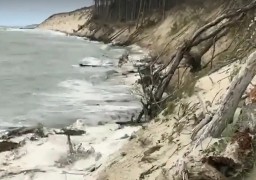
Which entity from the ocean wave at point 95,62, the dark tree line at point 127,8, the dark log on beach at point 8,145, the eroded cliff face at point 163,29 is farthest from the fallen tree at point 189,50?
the dark tree line at point 127,8

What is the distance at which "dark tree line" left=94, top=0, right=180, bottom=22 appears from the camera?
151 ft

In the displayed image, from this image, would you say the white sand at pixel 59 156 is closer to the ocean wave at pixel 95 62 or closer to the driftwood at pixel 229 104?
the driftwood at pixel 229 104

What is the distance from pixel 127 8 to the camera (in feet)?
179

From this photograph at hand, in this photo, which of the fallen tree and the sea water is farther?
the sea water

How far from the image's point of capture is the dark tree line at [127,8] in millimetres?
46094

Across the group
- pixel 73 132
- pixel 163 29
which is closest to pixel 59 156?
pixel 73 132

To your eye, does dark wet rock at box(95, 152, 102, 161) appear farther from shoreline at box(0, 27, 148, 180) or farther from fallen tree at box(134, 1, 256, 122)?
fallen tree at box(134, 1, 256, 122)

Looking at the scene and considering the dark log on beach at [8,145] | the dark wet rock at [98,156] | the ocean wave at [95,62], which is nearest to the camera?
the dark wet rock at [98,156]

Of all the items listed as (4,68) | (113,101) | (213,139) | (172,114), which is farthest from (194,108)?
(4,68)

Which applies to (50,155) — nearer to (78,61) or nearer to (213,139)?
(213,139)

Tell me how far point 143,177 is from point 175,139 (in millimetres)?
942

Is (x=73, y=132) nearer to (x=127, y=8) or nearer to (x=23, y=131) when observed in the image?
(x=23, y=131)

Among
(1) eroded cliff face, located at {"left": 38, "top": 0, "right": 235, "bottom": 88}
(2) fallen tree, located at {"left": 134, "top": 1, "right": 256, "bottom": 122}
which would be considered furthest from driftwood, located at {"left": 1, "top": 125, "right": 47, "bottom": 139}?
(1) eroded cliff face, located at {"left": 38, "top": 0, "right": 235, "bottom": 88}

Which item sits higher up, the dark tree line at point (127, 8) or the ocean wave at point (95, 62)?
the dark tree line at point (127, 8)
